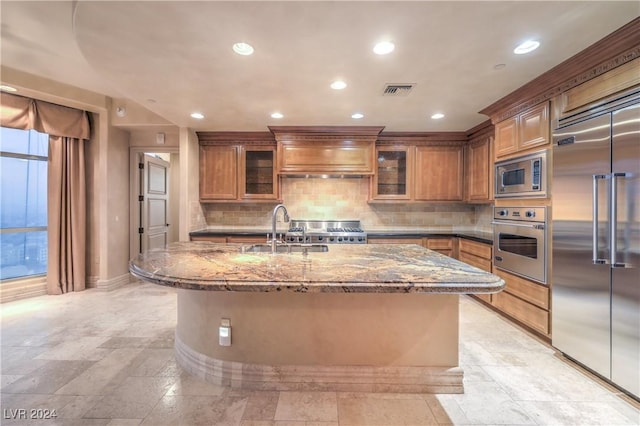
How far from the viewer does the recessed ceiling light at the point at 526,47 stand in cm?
194

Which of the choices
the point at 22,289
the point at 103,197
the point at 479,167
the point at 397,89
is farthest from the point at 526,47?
the point at 22,289

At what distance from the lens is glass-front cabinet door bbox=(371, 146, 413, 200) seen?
170 inches

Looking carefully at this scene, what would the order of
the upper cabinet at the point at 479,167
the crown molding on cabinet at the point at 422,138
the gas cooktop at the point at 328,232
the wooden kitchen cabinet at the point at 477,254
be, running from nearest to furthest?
the wooden kitchen cabinet at the point at 477,254 < the upper cabinet at the point at 479,167 < the gas cooktop at the point at 328,232 < the crown molding on cabinet at the point at 422,138

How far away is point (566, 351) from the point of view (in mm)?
2266

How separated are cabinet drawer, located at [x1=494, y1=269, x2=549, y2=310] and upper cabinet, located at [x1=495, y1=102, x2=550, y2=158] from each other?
1.34 m

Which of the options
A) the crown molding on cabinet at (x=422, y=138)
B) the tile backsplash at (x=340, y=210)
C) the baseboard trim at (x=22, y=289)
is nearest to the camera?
the baseboard trim at (x=22, y=289)

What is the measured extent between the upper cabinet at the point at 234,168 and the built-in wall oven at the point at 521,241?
304 centimetres

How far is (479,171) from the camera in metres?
3.95

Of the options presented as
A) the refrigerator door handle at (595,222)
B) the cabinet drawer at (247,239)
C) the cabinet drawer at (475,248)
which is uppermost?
the refrigerator door handle at (595,222)

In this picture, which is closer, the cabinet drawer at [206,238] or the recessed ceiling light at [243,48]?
the recessed ceiling light at [243,48]

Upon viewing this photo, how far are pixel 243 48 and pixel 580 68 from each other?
8.63 feet

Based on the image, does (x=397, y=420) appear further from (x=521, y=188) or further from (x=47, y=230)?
(x=47, y=230)

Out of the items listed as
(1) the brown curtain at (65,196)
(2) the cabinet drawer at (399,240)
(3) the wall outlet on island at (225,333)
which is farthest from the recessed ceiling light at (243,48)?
(1) the brown curtain at (65,196)

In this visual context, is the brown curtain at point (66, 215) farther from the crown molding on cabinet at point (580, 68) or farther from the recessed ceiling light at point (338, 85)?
the crown molding on cabinet at point (580, 68)
